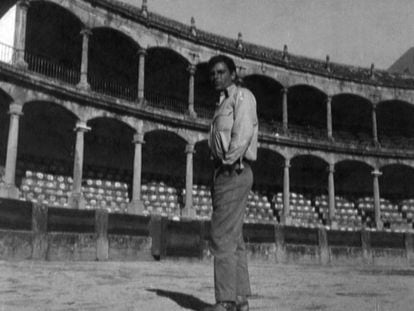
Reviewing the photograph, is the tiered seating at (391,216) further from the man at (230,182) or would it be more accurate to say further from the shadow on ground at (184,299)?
the man at (230,182)

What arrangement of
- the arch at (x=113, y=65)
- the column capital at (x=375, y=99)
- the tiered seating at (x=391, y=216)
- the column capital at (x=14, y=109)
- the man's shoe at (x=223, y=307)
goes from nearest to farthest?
the man's shoe at (x=223, y=307), the column capital at (x=14, y=109), the arch at (x=113, y=65), the tiered seating at (x=391, y=216), the column capital at (x=375, y=99)

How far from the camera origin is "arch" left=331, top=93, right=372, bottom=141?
31.5 metres

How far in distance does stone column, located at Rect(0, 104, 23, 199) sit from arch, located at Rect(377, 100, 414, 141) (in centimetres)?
2208

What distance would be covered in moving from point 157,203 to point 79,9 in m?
8.70

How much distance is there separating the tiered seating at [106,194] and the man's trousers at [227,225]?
17.0m

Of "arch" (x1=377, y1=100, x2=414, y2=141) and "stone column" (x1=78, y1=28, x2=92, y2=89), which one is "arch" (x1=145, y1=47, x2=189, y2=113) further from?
"arch" (x1=377, y1=100, x2=414, y2=141)

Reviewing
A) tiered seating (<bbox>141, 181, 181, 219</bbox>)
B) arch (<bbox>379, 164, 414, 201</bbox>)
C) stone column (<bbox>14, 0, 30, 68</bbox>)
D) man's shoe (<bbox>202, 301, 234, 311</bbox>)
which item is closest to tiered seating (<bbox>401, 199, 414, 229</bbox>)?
arch (<bbox>379, 164, 414, 201</bbox>)

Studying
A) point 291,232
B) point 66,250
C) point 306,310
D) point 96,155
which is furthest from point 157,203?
point 306,310

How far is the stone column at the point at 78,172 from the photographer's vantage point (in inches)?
744

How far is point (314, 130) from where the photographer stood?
99.9 feet

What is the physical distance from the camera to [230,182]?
362cm

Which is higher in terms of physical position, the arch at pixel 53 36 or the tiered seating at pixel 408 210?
the arch at pixel 53 36

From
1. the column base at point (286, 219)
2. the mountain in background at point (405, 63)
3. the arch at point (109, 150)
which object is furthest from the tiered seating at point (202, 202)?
the mountain in background at point (405, 63)

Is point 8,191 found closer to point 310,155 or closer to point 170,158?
point 170,158
